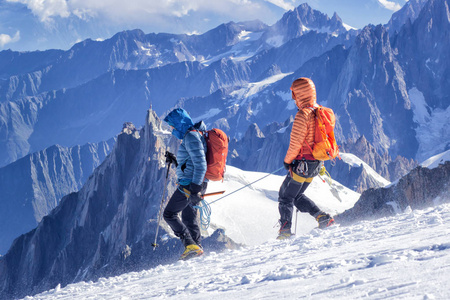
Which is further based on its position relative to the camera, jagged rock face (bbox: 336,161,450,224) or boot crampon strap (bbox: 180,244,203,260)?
jagged rock face (bbox: 336,161,450,224)

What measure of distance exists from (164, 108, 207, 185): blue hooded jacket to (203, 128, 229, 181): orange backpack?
14 cm

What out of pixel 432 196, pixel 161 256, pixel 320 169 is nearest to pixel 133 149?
pixel 161 256

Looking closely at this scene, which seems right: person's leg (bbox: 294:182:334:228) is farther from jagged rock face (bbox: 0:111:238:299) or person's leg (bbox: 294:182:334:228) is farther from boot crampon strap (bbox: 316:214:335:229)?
jagged rock face (bbox: 0:111:238:299)

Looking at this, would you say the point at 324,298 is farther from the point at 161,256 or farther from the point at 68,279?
the point at 68,279

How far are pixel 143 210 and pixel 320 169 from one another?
96072 millimetres

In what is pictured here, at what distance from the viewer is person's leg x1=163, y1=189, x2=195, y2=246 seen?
9.13m

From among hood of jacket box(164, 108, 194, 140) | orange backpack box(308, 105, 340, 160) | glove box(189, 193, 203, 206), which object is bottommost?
glove box(189, 193, 203, 206)

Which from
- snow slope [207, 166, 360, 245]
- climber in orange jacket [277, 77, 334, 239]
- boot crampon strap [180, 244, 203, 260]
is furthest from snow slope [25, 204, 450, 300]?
snow slope [207, 166, 360, 245]

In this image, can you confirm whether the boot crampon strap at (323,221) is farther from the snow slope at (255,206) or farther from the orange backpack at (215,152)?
the snow slope at (255,206)

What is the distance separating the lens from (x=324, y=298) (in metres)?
3.93

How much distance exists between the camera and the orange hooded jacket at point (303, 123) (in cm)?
852

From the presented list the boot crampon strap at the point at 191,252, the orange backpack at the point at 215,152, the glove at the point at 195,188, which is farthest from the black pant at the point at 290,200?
the boot crampon strap at the point at 191,252

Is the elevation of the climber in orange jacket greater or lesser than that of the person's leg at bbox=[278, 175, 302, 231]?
greater

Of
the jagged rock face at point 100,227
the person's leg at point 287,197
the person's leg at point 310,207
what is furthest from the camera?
the jagged rock face at point 100,227
